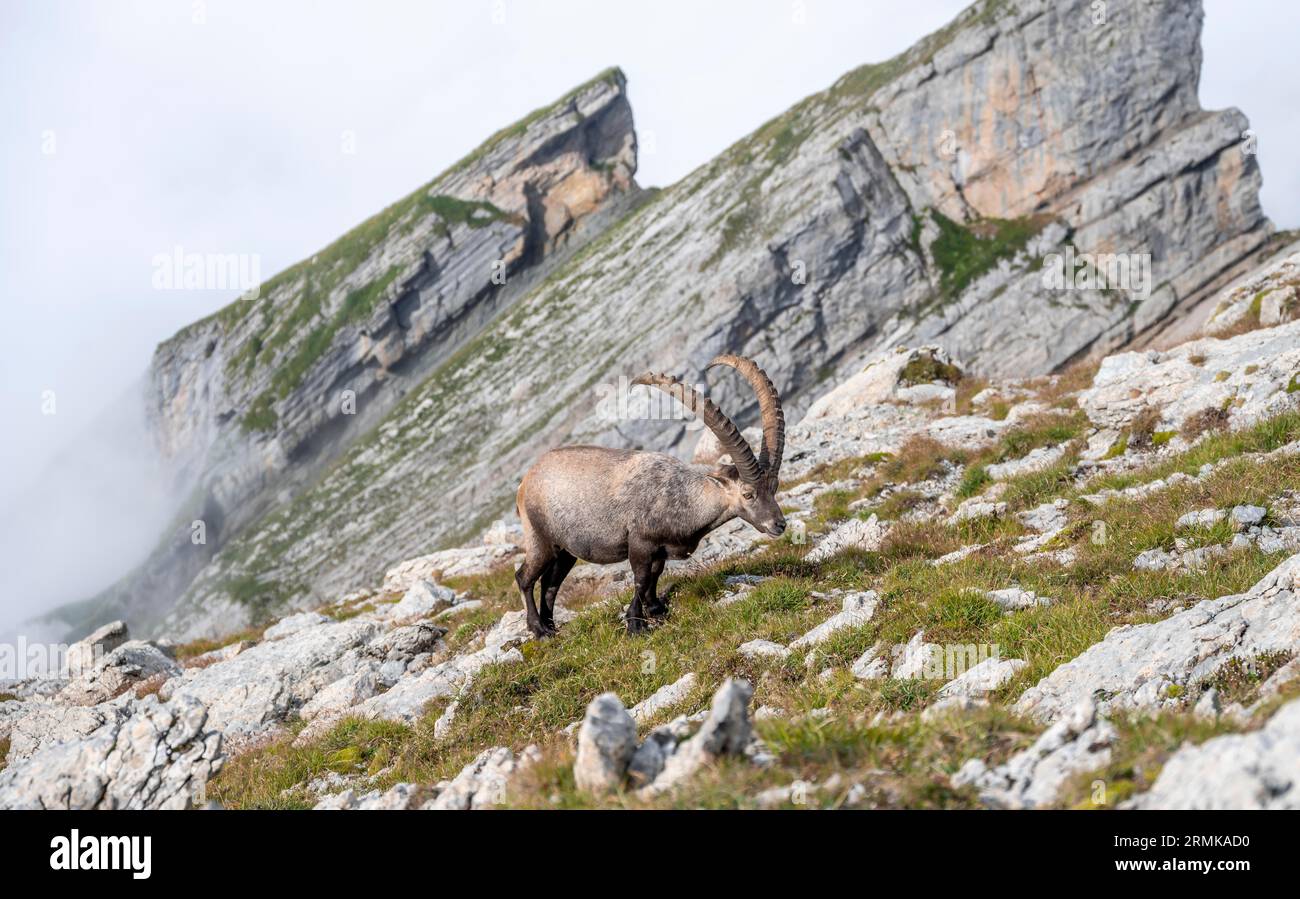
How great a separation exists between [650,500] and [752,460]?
1765 millimetres

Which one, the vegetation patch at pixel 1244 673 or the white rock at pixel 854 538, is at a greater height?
the white rock at pixel 854 538

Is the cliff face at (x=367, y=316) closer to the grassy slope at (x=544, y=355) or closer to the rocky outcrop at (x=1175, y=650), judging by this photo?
the grassy slope at (x=544, y=355)

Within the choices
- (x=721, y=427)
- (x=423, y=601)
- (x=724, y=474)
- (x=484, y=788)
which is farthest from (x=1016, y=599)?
(x=423, y=601)

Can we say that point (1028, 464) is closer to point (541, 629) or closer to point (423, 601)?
point (541, 629)

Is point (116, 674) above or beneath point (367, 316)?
beneath

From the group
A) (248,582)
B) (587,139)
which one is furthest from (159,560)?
(587,139)

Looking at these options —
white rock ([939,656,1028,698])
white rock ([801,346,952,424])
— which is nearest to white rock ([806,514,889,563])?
white rock ([939,656,1028,698])

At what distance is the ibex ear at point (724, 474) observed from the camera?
42.5ft

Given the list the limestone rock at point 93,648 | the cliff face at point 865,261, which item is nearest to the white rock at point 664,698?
the limestone rock at point 93,648

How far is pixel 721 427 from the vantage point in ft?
40.0

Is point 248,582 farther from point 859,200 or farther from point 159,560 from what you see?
point 859,200

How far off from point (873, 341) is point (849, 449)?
67656 mm

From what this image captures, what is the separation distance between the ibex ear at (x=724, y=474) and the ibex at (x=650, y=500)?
0.05 ft

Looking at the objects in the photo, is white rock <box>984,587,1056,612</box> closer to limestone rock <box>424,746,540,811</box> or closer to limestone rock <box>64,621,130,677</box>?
limestone rock <box>424,746,540,811</box>
